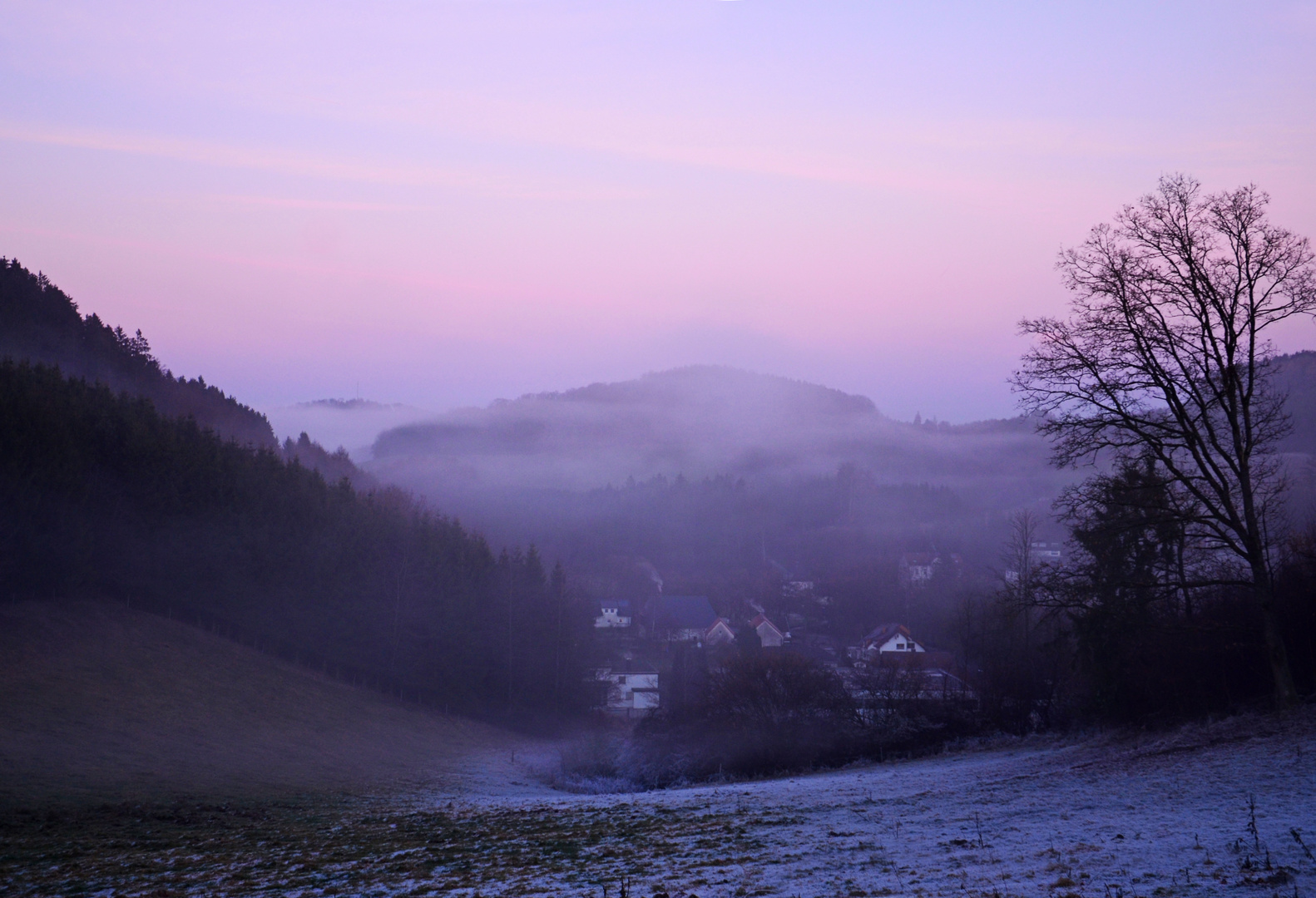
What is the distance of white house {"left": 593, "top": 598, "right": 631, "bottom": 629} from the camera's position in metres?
93.9

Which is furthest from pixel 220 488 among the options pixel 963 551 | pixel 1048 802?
pixel 963 551

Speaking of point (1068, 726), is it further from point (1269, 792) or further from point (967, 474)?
point (967, 474)

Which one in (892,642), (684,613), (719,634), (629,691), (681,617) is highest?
(684,613)

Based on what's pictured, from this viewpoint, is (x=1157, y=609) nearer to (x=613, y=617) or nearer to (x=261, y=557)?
(x=261, y=557)

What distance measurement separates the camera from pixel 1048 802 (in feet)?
45.6

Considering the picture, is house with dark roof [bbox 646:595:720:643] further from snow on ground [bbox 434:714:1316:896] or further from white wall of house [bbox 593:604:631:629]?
snow on ground [bbox 434:714:1316:896]

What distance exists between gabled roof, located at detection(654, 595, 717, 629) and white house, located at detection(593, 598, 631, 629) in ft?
12.0

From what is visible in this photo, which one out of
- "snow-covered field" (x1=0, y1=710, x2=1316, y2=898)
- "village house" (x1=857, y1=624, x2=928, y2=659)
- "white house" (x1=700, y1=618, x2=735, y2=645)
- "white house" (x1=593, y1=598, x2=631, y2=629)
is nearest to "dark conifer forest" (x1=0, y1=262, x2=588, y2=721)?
"white house" (x1=700, y1=618, x2=735, y2=645)

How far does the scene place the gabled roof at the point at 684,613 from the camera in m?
88.8

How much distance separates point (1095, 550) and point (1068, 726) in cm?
995

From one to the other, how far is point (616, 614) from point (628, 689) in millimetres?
31912

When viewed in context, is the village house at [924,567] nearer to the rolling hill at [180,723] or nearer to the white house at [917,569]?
the white house at [917,569]

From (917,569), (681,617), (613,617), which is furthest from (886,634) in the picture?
(613,617)

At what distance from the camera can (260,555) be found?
53.6 metres
